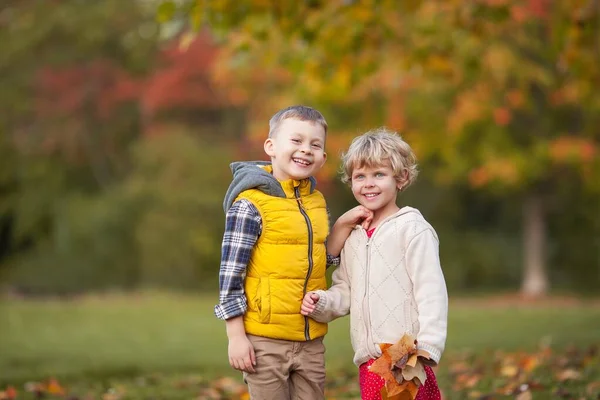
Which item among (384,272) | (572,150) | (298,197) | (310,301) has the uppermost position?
(572,150)

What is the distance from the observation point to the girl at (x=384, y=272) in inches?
136

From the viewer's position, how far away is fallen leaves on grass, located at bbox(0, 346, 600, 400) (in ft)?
17.4

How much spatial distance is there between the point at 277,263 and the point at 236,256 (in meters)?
0.17

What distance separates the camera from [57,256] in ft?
69.4

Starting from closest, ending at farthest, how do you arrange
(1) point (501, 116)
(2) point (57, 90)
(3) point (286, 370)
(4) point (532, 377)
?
(3) point (286, 370), (4) point (532, 377), (1) point (501, 116), (2) point (57, 90)

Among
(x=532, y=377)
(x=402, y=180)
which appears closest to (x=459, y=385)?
(x=532, y=377)

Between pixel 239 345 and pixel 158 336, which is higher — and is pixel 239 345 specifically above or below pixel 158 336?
above

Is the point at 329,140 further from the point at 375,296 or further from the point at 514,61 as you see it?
the point at 375,296

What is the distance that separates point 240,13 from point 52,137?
A: 54.6ft

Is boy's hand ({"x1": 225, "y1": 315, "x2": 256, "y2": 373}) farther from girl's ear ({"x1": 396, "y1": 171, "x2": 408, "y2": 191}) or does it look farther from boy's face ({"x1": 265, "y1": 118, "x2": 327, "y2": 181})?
girl's ear ({"x1": 396, "y1": 171, "x2": 408, "y2": 191})

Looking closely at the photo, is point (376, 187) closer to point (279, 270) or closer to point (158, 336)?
point (279, 270)

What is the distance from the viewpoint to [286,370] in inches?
145

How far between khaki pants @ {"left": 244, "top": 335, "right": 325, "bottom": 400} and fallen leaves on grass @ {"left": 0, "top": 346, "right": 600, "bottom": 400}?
1.71 m

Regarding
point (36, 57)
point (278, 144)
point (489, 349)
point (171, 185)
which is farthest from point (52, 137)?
point (278, 144)
